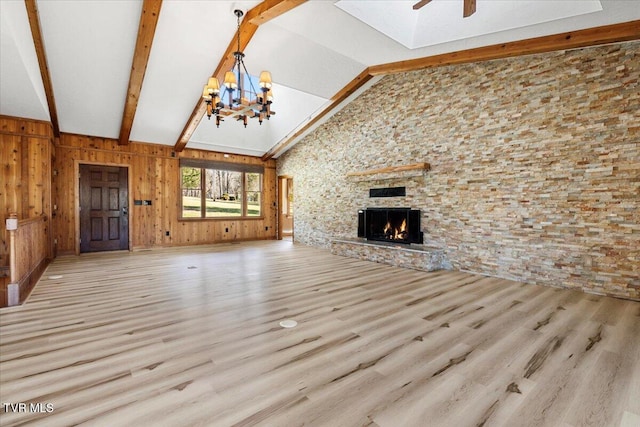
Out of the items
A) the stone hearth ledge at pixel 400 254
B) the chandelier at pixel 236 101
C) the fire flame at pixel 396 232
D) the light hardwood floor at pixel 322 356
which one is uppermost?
the chandelier at pixel 236 101

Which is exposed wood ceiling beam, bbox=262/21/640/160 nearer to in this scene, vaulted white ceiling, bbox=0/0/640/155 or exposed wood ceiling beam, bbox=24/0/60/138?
vaulted white ceiling, bbox=0/0/640/155

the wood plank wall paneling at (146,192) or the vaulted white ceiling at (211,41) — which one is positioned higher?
the vaulted white ceiling at (211,41)

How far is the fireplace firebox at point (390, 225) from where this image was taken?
568cm

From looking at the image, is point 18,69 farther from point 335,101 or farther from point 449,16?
point 449,16

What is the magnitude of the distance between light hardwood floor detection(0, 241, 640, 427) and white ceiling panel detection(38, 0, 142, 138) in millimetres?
3455

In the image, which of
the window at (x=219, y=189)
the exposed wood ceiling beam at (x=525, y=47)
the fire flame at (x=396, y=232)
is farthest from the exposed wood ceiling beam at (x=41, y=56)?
the fire flame at (x=396, y=232)

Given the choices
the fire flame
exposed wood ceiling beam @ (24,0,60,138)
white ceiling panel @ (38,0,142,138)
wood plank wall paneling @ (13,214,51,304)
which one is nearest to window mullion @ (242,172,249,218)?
white ceiling panel @ (38,0,142,138)

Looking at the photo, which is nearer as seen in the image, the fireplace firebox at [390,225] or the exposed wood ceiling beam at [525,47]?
the exposed wood ceiling beam at [525,47]

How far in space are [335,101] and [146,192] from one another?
17.4 ft

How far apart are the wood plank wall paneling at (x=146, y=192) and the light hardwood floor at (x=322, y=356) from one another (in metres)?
3.45

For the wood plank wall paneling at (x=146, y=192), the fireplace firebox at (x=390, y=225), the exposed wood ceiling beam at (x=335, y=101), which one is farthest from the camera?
the wood plank wall paneling at (x=146, y=192)

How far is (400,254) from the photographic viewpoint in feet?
17.4

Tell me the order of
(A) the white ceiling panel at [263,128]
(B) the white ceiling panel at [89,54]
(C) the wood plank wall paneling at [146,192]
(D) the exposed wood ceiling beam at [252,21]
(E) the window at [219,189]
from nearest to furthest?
(D) the exposed wood ceiling beam at [252,21]
(B) the white ceiling panel at [89,54]
(C) the wood plank wall paneling at [146,192]
(A) the white ceiling panel at [263,128]
(E) the window at [219,189]

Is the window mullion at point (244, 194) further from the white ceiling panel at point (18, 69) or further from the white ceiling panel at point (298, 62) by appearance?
the white ceiling panel at point (18, 69)
